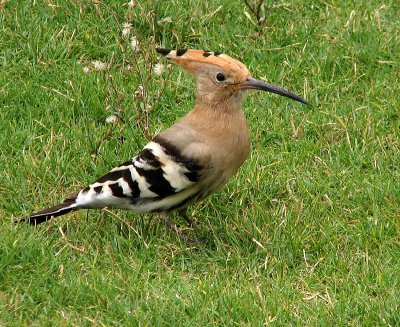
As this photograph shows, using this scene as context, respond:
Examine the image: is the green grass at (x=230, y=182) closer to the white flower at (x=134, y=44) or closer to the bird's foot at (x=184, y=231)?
the bird's foot at (x=184, y=231)

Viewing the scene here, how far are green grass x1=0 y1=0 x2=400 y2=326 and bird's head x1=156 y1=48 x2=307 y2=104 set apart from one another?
473 mm

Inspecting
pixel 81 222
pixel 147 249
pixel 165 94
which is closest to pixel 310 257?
pixel 147 249

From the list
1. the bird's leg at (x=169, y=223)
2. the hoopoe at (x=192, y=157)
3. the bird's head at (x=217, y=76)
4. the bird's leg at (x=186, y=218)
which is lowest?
the bird's leg at (x=186, y=218)

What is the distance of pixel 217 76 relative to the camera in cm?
400

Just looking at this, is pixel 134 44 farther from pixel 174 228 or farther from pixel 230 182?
pixel 174 228

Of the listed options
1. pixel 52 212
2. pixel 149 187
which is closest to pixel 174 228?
pixel 149 187

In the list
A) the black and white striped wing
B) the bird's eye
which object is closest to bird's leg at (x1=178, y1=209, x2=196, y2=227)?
the black and white striped wing

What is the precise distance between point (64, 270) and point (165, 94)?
4.71 ft

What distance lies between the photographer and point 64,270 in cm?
376

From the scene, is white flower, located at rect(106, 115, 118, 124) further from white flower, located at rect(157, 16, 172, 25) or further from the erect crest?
white flower, located at rect(157, 16, 172, 25)

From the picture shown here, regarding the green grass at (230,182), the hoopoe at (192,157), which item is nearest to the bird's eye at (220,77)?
the hoopoe at (192,157)

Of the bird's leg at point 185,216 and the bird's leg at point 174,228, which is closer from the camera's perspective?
the bird's leg at point 174,228

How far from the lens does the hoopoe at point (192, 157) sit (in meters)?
3.94

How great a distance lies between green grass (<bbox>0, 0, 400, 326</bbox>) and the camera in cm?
360
